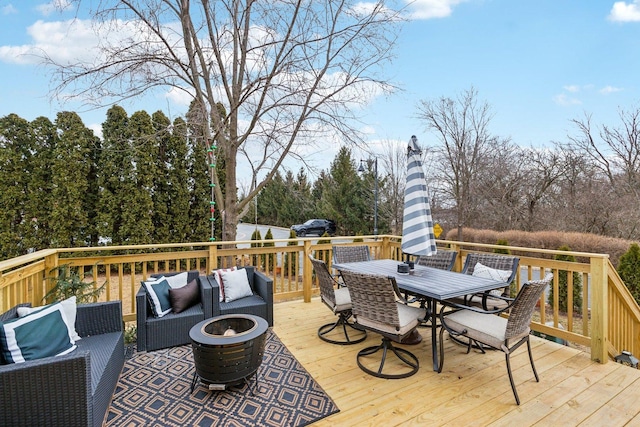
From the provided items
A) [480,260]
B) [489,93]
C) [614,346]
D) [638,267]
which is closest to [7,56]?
[480,260]

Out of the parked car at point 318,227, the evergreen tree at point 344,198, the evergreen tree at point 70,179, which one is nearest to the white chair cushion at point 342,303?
the evergreen tree at point 70,179

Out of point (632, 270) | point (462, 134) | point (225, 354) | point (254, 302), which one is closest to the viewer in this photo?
point (225, 354)

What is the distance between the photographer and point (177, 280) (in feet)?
11.6

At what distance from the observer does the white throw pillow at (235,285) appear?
3.62 metres

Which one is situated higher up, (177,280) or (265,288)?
(177,280)

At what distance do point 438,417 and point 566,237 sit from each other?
9709 mm

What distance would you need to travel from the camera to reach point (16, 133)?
299 inches

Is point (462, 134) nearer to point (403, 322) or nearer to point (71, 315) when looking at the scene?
point (403, 322)

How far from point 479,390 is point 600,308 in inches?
59.7

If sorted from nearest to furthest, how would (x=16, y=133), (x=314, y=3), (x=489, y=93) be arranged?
(x=314, y=3) < (x=16, y=133) < (x=489, y=93)

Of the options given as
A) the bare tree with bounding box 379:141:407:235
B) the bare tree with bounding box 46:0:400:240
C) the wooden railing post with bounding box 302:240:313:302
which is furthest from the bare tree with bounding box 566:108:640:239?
the wooden railing post with bounding box 302:240:313:302

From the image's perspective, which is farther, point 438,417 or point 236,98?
point 236,98

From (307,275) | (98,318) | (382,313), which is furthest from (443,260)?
(98,318)

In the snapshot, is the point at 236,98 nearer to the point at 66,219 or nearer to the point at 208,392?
the point at 208,392
